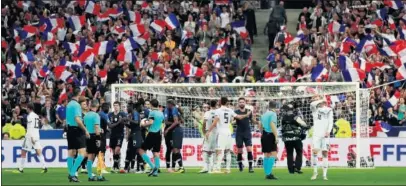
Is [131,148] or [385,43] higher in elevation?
[385,43]

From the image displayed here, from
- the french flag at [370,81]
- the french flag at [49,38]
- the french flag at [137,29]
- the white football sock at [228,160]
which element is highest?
the french flag at [137,29]

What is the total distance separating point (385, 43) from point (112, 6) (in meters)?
11.3

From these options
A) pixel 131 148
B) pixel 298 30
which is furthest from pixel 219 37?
pixel 131 148

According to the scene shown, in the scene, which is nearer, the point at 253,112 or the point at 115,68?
the point at 253,112

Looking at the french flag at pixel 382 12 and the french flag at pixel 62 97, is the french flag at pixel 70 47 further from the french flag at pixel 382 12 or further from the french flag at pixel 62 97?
the french flag at pixel 382 12

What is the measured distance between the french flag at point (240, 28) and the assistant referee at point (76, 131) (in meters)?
19.5

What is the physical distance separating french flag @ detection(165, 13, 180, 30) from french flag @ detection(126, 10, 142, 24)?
53.2 inches

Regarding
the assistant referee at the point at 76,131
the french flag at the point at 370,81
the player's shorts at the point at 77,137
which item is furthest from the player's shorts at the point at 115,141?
the french flag at the point at 370,81

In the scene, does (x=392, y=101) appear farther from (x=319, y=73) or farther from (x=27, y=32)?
(x=27, y=32)

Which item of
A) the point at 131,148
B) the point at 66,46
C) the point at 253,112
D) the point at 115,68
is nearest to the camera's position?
the point at 131,148

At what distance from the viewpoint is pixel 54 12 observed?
56250 millimetres

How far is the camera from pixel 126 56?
5150 centimetres

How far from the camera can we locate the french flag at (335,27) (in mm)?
51406

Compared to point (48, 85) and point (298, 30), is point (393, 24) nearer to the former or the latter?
point (298, 30)
